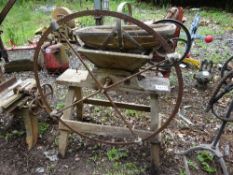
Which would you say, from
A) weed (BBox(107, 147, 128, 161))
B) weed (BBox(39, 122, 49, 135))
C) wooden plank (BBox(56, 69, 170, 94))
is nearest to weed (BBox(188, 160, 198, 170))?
weed (BBox(107, 147, 128, 161))

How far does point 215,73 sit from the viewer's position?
4609 mm

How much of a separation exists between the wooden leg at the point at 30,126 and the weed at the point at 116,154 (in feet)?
2.40

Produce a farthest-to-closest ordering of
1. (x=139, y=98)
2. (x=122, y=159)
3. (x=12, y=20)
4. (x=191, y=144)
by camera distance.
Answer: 1. (x=12, y=20)
2. (x=139, y=98)
3. (x=191, y=144)
4. (x=122, y=159)

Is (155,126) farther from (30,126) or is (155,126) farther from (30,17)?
(30,17)

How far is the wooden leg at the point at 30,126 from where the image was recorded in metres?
2.89

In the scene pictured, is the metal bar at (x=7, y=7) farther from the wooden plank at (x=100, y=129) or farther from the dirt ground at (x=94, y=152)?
the wooden plank at (x=100, y=129)

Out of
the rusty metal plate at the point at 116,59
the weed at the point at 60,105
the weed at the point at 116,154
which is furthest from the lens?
the weed at the point at 60,105

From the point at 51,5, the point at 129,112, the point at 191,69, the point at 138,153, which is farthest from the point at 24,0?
the point at 138,153

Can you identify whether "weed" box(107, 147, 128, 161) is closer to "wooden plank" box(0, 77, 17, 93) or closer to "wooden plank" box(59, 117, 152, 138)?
"wooden plank" box(59, 117, 152, 138)

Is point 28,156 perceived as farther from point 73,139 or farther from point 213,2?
point 213,2

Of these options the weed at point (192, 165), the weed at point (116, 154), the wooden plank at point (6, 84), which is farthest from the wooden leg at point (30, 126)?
the weed at point (192, 165)

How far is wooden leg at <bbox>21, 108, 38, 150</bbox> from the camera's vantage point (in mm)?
2887

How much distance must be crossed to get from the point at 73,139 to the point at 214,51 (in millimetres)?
3493

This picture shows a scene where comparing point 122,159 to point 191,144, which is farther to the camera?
point 191,144
